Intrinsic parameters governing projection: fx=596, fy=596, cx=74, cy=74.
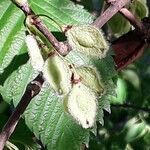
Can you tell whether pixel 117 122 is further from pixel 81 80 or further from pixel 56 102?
pixel 81 80

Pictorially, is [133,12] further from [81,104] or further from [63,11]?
[81,104]

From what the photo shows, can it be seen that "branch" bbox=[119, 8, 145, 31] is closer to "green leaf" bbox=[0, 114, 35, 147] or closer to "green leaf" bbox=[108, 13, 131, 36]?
"green leaf" bbox=[108, 13, 131, 36]

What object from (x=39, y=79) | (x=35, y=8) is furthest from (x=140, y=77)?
(x=39, y=79)

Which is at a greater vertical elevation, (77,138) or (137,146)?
(77,138)

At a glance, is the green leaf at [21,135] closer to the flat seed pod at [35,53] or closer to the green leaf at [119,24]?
the green leaf at [119,24]

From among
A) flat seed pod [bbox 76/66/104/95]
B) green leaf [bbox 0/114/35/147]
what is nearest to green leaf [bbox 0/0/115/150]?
green leaf [bbox 0/114/35/147]

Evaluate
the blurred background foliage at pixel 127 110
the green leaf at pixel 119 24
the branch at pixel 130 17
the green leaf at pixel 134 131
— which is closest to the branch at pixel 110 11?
the branch at pixel 130 17

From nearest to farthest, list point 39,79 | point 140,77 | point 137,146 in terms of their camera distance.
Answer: point 39,79
point 137,146
point 140,77
